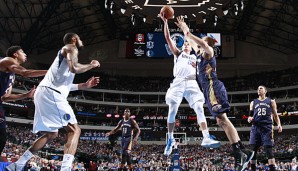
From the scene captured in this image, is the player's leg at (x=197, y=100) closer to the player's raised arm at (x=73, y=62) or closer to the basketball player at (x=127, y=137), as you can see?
the player's raised arm at (x=73, y=62)

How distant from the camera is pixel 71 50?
5742 millimetres

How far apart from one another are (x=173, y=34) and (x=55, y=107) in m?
32.9

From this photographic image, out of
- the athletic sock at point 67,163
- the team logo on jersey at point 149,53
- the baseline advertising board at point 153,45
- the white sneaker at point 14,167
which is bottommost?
the white sneaker at point 14,167

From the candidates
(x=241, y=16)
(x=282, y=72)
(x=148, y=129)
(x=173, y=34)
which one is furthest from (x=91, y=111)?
(x=282, y=72)

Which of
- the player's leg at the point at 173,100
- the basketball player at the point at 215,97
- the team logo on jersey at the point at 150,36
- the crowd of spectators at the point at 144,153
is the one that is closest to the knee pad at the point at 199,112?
the player's leg at the point at 173,100

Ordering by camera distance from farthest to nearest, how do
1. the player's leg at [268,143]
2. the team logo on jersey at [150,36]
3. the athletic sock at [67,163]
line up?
the team logo on jersey at [150,36], the player's leg at [268,143], the athletic sock at [67,163]

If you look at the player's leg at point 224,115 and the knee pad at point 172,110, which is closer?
the player's leg at point 224,115

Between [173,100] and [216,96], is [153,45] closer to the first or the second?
[173,100]

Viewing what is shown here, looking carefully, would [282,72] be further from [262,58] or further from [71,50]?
[71,50]

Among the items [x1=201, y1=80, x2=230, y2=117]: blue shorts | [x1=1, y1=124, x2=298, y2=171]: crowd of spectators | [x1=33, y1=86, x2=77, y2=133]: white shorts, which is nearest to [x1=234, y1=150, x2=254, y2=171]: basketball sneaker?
[x1=201, y1=80, x2=230, y2=117]: blue shorts

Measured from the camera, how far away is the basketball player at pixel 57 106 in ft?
18.3

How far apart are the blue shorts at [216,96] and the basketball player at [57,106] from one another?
7.85 feet

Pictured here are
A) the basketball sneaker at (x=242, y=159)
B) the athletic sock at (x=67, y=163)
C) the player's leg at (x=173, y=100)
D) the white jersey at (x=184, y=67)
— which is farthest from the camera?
the white jersey at (x=184, y=67)

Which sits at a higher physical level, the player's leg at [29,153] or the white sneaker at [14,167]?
the player's leg at [29,153]
